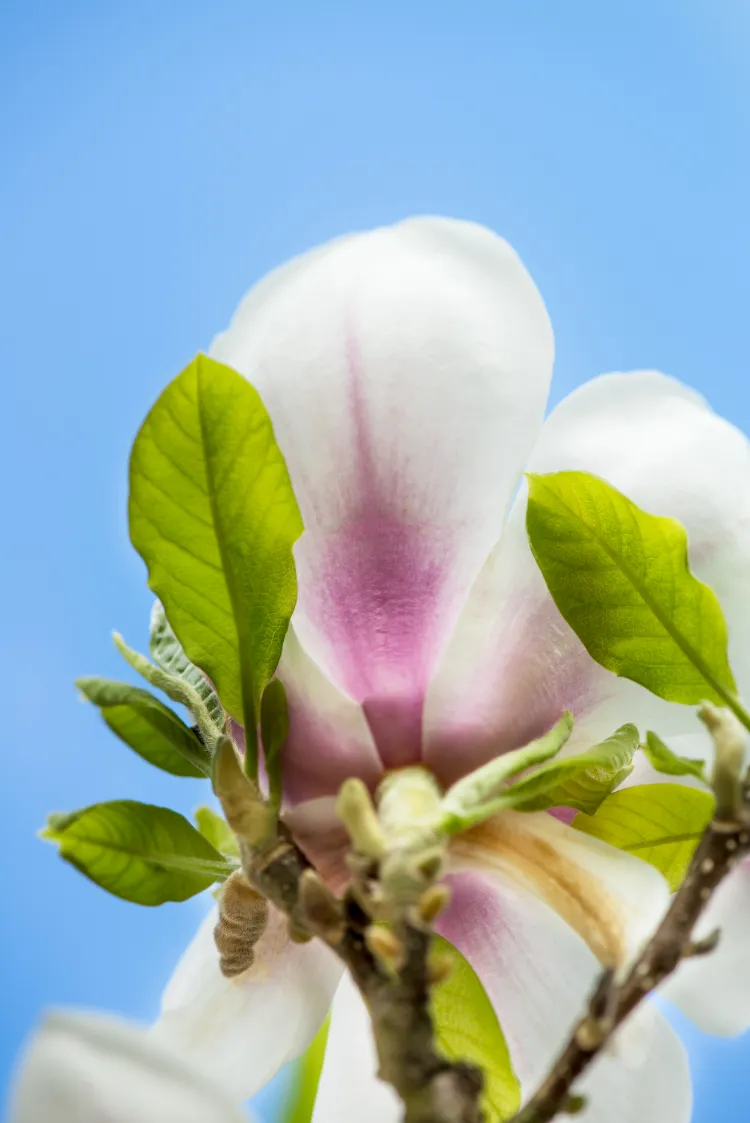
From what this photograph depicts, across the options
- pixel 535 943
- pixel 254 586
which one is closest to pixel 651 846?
pixel 535 943

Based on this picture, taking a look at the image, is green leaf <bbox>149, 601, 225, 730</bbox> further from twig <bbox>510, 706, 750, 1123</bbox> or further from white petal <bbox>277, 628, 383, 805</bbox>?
twig <bbox>510, 706, 750, 1123</bbox>

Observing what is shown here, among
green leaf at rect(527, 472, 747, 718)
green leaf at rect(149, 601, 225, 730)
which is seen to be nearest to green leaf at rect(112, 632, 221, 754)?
green leaf at rect(149, 601, 225, 730)

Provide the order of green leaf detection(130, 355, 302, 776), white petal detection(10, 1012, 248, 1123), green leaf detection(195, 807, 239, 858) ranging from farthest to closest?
green leaf detection(195, 807, 239, 858) → green leaf detection(130, 355, 302, 776) → white petal detection(10, 1012, 248, 1123)

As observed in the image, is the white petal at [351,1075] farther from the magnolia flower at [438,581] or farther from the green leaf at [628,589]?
the green leaf at [628,589]

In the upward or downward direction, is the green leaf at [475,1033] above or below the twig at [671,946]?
below

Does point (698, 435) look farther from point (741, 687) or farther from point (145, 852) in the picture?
point (145, 852)

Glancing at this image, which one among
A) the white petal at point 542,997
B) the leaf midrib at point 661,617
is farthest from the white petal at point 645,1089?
the leaf midrib at point 661,617

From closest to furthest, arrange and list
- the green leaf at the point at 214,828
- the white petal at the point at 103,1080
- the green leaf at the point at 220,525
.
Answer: the white petal at the point at 103,1080 → the green leaf at the point at 220,525 → the green leaf at the point at 214,828
